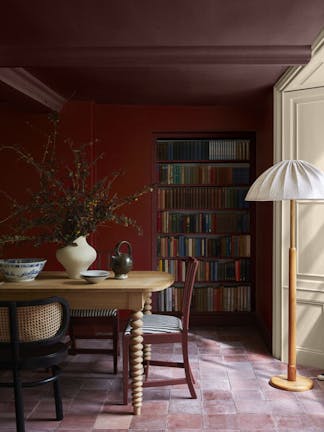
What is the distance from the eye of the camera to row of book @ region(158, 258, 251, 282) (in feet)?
20.0

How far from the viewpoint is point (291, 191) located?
372 centimetres

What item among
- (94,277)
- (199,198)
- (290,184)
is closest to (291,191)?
(290,184)

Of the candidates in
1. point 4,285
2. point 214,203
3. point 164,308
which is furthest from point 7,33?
point 164,308

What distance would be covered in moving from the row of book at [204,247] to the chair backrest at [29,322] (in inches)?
121

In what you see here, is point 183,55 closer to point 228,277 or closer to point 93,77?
point 93,77

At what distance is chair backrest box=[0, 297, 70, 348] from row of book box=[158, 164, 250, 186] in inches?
126

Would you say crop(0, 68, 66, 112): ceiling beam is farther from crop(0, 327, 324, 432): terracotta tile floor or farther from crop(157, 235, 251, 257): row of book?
crop(0, 327, 324, 432): terracotta tile floor

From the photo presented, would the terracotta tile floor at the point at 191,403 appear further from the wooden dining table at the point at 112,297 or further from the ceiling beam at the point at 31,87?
the ceiling beam at the point at 31,87

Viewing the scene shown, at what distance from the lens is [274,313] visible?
15.5 ft

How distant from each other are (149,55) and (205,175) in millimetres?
2432

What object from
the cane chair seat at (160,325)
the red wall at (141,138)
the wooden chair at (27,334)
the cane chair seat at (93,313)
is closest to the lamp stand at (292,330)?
the cane chair seat at (160,325)

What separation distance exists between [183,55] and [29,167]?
260cm

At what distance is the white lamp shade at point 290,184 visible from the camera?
3699 millimetres

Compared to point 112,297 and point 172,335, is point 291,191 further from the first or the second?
point 112,297
